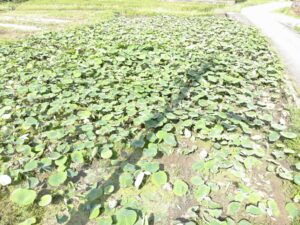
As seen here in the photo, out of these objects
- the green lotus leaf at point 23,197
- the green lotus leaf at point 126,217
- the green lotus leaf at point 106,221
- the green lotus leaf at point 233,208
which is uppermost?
the green lotus leaf at point 126,217

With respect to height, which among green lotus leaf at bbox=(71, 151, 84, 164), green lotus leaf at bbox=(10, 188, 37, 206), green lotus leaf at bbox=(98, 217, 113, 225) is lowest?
green lotus leaf at bbox=(71, 151, 84, 164)

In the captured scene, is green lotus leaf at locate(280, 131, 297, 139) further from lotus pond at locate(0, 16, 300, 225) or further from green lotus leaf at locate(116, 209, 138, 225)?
green lotus leaf at locate(116, 209, 138, 225)

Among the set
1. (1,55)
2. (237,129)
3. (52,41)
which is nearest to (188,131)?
(237,129)

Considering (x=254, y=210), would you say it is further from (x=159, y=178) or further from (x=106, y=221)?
(x=106, y=221)

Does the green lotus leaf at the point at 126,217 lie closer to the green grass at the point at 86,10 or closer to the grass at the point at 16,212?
the grass at the point at 16,212

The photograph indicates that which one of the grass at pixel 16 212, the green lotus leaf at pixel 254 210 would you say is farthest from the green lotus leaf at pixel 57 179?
the green lotus leaf at pixel 254 210

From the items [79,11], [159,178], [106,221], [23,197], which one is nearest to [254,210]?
[159,178]

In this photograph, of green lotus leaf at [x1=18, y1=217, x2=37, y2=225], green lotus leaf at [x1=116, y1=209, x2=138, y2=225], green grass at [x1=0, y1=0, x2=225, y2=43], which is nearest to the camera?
green lotus leaf at [x1=116, y1=209, x2=138, y2=225]

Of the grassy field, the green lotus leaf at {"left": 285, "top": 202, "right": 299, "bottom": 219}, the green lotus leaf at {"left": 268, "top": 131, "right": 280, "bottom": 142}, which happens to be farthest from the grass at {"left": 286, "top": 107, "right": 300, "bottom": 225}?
the grassy field

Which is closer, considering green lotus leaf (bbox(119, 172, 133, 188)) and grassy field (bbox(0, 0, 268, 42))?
green lotus leaf (bbox(119, 172, 133, 188))

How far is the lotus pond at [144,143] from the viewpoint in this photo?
2971 millimetres

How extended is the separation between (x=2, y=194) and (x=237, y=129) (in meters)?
3.19

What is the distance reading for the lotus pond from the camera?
2.97 metres

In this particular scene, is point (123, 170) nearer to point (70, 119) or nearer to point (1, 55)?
point (70, 119)
